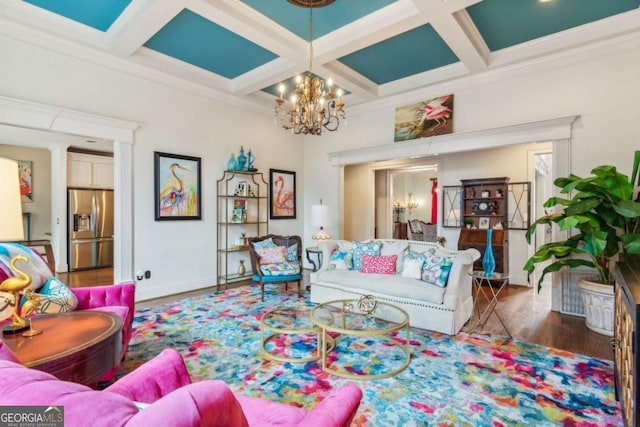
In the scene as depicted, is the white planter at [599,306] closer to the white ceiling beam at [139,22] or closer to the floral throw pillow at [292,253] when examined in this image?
the floral throw pillow at [292,253]

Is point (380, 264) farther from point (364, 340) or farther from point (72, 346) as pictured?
point (72, 346)

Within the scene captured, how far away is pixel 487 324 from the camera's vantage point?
3625mm

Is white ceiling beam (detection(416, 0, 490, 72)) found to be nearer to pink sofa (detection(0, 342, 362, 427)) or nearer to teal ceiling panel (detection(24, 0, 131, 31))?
teal ceiling panel (detection(24, 0, 131, 31))

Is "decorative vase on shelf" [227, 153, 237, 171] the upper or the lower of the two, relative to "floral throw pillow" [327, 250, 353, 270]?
upper

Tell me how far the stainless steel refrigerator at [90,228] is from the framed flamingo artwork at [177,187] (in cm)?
347


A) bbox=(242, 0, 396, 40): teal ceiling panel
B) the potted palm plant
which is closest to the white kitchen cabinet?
bbox=(242, 0, 396, 40): teal ceiling panel

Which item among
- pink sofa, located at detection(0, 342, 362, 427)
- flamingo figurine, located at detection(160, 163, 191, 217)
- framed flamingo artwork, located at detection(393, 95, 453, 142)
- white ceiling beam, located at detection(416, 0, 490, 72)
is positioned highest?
white ceiling beam, located at detection(416, 0, 490, 72)

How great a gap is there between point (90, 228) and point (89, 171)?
1254 millimetres

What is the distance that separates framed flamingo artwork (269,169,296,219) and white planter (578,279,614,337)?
4746 millimetres

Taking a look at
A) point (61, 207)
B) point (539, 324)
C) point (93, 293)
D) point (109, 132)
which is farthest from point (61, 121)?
point (539, 324)

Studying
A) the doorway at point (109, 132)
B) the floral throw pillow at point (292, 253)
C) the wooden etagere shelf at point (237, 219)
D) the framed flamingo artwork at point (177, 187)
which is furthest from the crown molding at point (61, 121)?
the floral throw pillow at point (292, 253)

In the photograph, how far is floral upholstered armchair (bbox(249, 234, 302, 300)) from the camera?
4543 mm

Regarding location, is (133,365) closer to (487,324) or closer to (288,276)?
(288,276)

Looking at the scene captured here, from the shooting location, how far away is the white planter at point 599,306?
3330 millimetres
